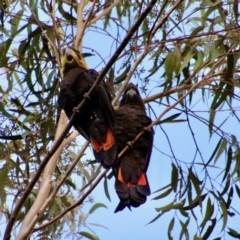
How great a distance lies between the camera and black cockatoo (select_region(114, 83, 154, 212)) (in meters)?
3.15

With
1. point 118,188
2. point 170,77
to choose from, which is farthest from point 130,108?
point 118,188

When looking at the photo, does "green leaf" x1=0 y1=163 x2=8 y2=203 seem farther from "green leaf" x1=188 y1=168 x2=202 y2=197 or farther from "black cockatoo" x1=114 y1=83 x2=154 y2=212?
"green leaf" x1=188 y1=168 x2=202 y2=197

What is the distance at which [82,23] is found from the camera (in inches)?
151

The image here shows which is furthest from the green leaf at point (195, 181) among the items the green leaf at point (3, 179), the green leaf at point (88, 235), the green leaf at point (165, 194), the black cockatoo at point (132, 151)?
the green leaf at point (3, 179)

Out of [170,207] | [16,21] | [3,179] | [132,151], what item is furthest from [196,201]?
[16,21]

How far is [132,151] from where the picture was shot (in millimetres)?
3537

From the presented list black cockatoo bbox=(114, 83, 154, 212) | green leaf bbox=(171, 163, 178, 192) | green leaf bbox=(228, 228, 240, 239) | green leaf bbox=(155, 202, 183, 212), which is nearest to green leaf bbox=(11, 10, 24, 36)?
black cockatoo bbox=(114, 83, 154, 212)

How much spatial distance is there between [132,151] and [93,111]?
1.14 feet

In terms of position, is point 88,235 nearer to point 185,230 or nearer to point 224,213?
point 185,230

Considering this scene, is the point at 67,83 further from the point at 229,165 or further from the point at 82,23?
the point at 229,165

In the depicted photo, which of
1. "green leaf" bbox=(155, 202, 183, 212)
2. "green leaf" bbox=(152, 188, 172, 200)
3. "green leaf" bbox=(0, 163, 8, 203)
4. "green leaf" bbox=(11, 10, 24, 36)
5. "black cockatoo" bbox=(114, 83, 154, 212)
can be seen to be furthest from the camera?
"green leaf" bbox=(11, 10, 24, 36)

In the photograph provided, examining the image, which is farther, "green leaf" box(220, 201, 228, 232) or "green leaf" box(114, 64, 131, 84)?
"green leaf" box(114, 64, 131, 84)

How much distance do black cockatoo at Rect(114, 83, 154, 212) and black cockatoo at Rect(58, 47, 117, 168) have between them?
0.60ft

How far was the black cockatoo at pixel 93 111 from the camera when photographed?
3205 millimetres
